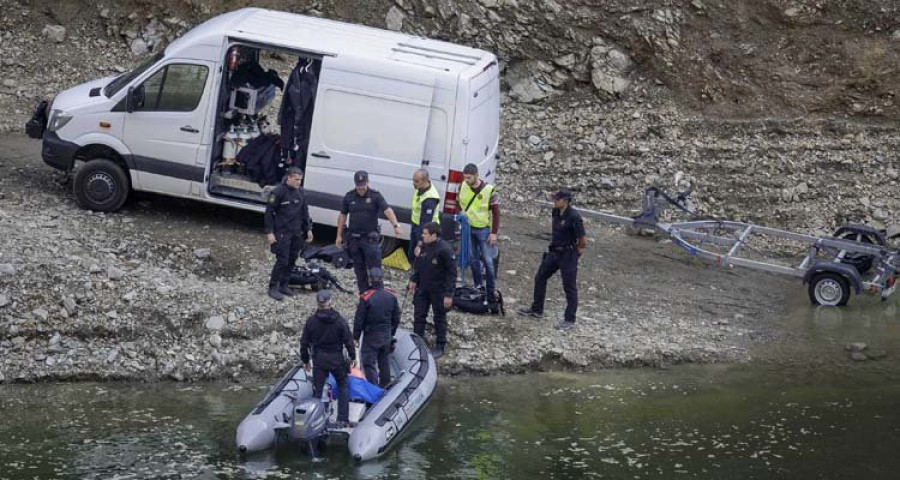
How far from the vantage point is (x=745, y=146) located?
1902 centimetres

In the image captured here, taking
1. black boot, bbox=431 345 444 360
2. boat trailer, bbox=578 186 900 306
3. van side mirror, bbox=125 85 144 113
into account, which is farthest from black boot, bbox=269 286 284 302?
boat trailer, bbox=578 186 900 306

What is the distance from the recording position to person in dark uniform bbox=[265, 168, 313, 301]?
530 inches

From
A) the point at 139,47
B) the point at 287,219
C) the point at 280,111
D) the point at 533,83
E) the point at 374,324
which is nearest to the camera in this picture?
the point at 374,324

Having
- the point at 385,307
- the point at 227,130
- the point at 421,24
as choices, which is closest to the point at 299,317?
the point at 385,307

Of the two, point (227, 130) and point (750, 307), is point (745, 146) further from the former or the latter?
point (227, 130)

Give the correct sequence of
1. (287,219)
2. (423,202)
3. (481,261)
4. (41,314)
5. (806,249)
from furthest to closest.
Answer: (806,249) < (481,261) < (423,202) < (287,219) < (41,314)

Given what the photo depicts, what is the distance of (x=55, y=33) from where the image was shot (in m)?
20.5

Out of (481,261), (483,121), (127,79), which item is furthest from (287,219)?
(127,79)

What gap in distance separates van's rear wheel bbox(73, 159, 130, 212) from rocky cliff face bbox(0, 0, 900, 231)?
4107mm

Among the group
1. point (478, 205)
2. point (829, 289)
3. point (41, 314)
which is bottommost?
point (41, 314)

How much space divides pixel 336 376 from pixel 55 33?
11593mm

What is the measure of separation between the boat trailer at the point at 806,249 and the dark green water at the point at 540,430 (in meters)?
1.79

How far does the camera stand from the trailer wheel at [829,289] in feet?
49.5

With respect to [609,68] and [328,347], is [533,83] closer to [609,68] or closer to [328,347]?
[609,68]
